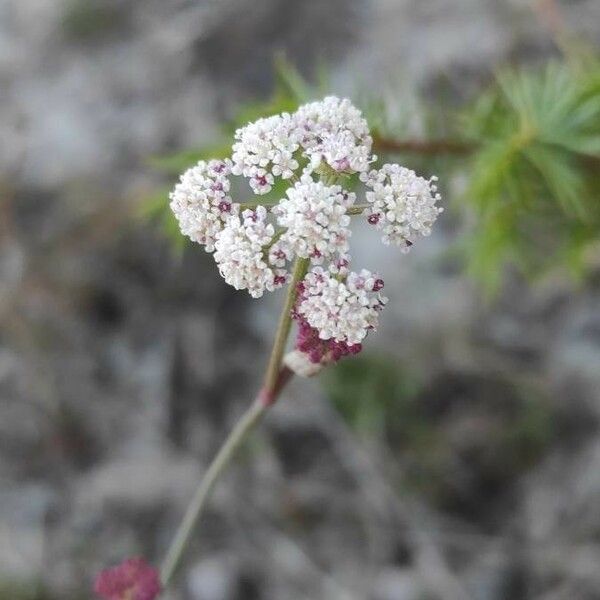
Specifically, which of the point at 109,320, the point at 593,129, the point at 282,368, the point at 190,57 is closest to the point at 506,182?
the point at 593,129

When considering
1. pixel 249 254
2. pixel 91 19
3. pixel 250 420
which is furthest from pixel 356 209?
pixel 91 19

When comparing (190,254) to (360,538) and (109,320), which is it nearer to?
(109,320)

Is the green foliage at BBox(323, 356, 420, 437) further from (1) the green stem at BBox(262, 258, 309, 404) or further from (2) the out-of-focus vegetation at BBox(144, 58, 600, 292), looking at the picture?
(1) the green stem at BBox(262, 258, 309, 404)

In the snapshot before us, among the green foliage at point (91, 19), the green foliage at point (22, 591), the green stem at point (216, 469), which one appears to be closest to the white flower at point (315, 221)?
the green stem at point (216, 469)

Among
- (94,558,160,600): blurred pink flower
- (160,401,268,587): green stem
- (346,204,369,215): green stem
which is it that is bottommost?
(94,558,160,600): blurred pink flower

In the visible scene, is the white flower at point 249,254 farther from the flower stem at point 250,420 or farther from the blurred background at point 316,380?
the blurred background at point 316,380

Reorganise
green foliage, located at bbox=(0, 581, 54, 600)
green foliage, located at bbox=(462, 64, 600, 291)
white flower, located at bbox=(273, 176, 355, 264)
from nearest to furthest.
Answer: white flower, located at bbox=(273, 176, 355, 264) < green foliage, located at bbox=(462, 64, 600, 291) < green foliage, located at bbox=(0, 581, 54, 600)

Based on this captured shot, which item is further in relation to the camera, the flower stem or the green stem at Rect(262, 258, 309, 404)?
the flower stem

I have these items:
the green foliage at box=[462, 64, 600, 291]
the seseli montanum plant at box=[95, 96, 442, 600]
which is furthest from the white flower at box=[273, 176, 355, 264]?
the green foliage at box=[462, 64, 600, 291]
